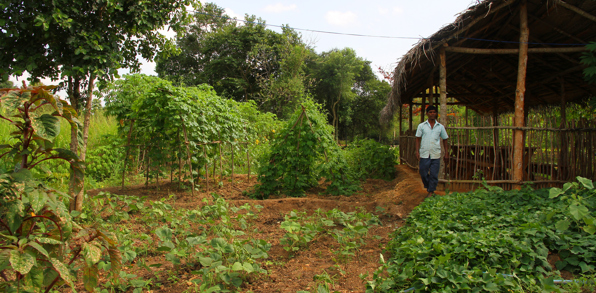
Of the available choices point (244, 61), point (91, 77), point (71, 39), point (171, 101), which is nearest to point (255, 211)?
point (171, 101)

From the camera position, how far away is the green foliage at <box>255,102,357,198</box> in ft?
22.2

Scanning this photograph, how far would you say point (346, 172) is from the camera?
7215 mm

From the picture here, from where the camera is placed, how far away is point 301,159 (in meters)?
6.79

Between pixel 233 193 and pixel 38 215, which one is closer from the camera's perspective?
pixel 38 215

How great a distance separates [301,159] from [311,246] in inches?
122

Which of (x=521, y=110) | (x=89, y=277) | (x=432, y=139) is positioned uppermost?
(x=521, y=110)

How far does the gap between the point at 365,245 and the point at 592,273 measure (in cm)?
192

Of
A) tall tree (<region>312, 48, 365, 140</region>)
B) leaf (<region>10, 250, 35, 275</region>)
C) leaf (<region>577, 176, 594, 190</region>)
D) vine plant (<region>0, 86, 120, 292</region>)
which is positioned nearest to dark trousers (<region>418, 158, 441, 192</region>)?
leaf (<region>577, 176, 594, 190</region>)

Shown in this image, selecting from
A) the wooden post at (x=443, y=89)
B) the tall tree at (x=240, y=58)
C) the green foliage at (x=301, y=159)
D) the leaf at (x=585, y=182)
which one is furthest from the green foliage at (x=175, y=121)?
the tall tree at (x=240, y=58)

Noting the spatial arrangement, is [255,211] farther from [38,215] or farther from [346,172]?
[38,215]

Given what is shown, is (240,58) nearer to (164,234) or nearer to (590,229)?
(164,234)

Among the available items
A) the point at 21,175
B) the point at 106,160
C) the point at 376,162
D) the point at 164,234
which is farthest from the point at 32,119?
the point at 376,162

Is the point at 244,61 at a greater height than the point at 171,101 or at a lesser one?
greater

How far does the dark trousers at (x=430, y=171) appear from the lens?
583cm
